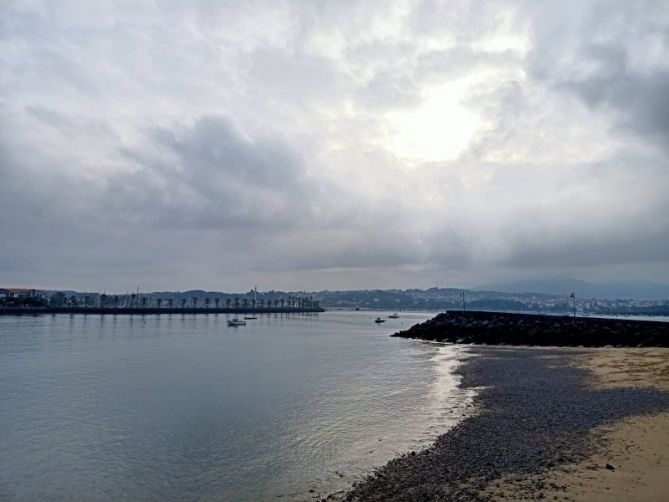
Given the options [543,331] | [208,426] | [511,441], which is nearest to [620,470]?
[511,441]

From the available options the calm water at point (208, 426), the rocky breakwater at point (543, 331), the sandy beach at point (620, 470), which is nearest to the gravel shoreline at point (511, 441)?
the sandy beach at point (620, 470)

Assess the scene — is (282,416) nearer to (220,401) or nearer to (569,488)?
(220,401)

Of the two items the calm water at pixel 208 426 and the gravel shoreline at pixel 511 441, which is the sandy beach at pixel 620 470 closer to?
the gravel shoreline at pixel 511 441

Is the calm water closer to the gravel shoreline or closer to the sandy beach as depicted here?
the gravel shoreline

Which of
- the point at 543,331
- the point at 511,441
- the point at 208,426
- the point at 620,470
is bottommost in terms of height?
the point at 208,426

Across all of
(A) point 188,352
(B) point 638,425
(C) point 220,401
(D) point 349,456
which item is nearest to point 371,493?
(D) point 349,456

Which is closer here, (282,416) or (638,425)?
(638,425)

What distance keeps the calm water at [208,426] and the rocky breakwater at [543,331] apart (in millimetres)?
22994

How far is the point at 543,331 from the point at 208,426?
48094mm

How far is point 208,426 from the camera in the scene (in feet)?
60.1

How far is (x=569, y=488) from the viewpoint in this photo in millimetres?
9938

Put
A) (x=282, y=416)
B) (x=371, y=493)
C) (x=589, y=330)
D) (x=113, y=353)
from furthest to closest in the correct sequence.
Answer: (x=589, y=330) < (x=113, y=353) < (x=282, y=416) < (x=371, y=493)

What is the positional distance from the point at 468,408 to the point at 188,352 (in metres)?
35.5

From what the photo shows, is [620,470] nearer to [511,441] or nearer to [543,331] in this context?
[511,441]
